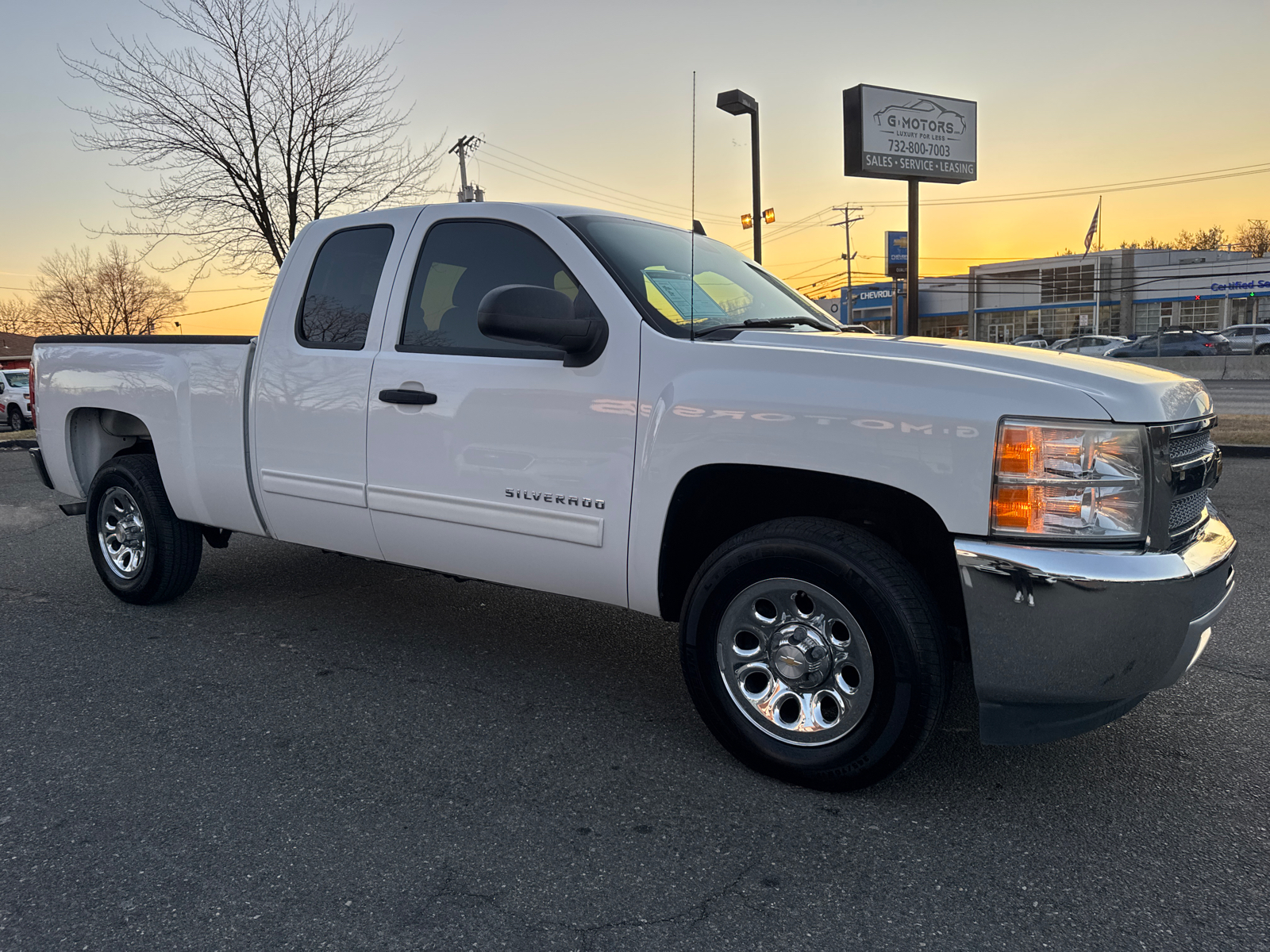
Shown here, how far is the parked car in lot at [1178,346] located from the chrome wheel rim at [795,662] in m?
36.5

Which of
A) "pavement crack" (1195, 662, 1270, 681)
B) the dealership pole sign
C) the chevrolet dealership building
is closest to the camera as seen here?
"pavement crack" (1195, 662, 1270, 681)

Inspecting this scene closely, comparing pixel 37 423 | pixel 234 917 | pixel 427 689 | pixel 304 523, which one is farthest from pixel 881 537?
pixel 37 423

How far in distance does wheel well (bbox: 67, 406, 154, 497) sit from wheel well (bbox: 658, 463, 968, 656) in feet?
11.6

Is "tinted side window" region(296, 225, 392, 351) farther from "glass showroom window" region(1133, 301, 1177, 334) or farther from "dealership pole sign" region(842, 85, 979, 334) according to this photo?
"glass showroom window" region(1133, 301, 1177, 334)

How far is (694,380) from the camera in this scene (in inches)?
125

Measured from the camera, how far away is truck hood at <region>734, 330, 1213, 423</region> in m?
2.69

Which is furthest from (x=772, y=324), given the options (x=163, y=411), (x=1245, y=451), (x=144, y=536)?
(x=1245, y=451)

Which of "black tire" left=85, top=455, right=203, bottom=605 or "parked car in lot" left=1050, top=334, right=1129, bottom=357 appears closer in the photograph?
"black tire" left=85, top=455, right=203, bottom=605

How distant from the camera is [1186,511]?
2.91 metres

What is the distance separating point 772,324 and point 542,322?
987mm

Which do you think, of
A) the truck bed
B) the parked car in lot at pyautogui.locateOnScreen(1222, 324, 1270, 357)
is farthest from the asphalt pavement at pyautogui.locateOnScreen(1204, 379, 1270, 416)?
the truck bed

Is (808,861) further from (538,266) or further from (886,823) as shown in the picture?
(538,266)

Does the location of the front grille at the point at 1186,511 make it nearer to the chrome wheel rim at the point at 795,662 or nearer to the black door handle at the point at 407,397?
the chrome wheel rim at the point at 795,662

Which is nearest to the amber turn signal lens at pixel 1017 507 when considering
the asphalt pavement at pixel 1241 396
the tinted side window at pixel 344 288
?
the tinted side window at pixel 344 288
